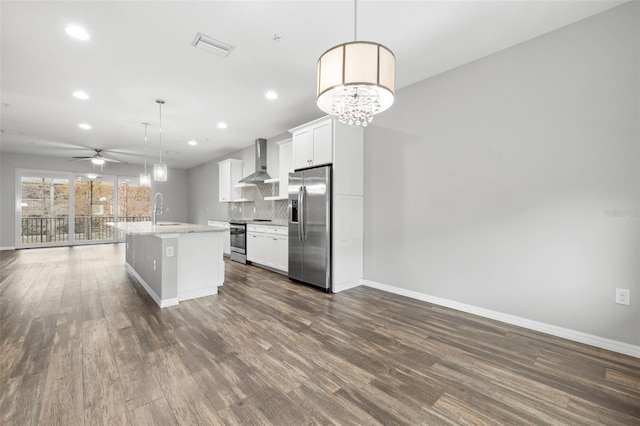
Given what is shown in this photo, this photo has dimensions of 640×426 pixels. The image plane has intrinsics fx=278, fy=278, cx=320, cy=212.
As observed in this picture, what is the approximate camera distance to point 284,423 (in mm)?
1538

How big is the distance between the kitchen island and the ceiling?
1995 millimetres

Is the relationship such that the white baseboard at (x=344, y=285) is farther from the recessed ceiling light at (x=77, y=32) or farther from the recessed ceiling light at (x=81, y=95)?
the recessed ceiling light at (x=81, y=95)

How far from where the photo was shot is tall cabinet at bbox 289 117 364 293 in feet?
13.1

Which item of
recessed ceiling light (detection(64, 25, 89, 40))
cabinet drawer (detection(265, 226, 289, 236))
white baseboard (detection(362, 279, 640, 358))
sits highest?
recessed ceiling light (detection(64, 25, 89, 40))

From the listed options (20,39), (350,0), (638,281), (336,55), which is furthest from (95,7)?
(638,281)

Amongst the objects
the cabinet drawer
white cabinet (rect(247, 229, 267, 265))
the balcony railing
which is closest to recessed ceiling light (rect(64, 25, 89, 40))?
the cabinet drawer

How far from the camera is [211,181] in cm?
928

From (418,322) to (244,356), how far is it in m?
1.78

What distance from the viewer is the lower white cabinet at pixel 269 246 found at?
195 inches

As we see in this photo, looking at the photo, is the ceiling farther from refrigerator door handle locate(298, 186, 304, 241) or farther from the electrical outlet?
the electrical outlet

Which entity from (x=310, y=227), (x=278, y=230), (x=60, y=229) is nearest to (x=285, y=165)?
(x=278, y=230)

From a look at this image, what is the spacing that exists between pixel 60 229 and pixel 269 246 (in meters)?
7.67

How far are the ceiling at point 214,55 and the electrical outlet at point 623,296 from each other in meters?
2.40

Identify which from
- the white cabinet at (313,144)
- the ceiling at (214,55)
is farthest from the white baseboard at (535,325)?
the ceiling at (214,55)
